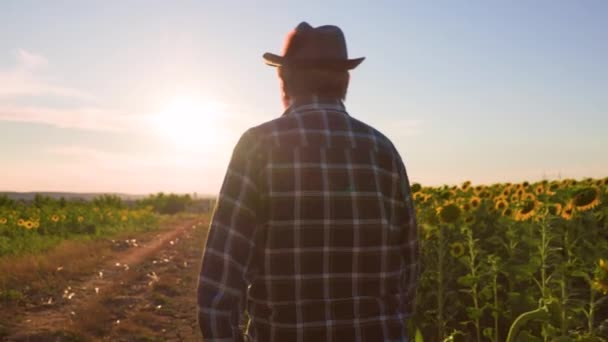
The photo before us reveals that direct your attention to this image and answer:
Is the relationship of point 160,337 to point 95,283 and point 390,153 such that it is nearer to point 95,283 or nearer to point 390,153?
point 95,283

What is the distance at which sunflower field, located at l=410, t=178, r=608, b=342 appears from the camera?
5590 mm

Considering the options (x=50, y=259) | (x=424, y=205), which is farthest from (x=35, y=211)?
(x=424, y=205)

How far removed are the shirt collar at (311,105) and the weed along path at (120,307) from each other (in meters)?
5.52

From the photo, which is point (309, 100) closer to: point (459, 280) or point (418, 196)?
point (459, 280)

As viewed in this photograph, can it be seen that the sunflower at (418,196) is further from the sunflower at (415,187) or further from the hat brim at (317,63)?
the hat brim at (317,63)

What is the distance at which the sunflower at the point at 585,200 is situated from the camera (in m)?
7.25

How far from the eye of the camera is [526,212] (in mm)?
7453

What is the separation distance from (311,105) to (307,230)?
0.50 meters

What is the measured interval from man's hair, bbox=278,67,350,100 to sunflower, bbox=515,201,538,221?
5300mm

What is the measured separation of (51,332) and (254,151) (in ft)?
20.5

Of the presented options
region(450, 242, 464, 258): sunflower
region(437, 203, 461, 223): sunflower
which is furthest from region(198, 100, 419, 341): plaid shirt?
region(450, 242, 464, 258): sunflower

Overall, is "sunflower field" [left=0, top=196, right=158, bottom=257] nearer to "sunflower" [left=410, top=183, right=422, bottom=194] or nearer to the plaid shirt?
"sunflower" [left=410, top=183, right=422, bottom=194]

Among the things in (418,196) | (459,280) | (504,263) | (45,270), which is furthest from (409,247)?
(45,270)

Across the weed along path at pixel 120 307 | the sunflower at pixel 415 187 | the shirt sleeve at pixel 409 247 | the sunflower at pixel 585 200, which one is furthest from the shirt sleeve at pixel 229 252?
the sunflower at pixel 415 187
